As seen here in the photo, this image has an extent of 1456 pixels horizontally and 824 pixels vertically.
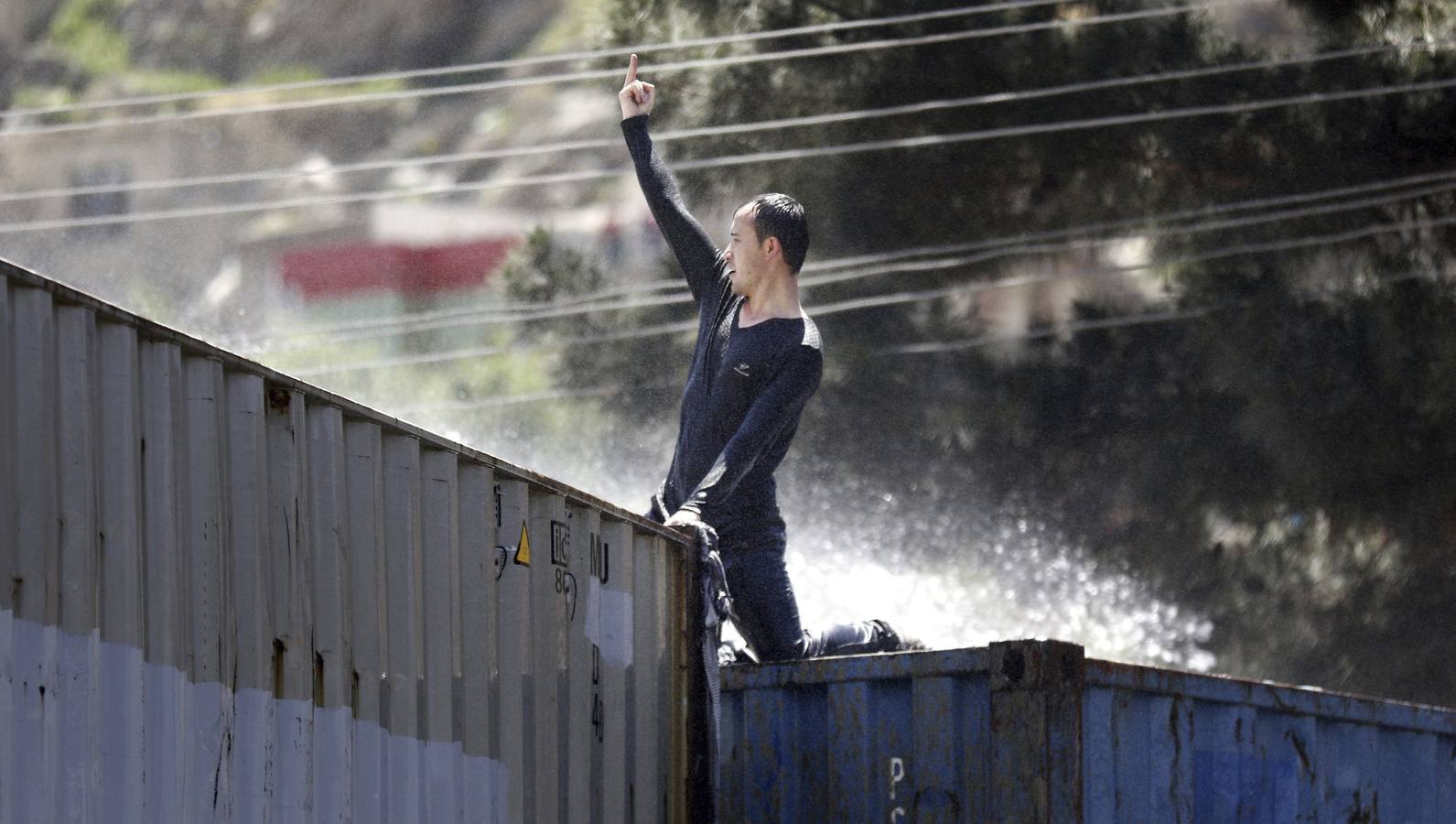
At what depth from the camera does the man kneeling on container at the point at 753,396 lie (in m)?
6.43

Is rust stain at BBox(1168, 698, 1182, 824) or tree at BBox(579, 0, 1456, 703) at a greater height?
tree at BBox(579, 0, 1456, 703)

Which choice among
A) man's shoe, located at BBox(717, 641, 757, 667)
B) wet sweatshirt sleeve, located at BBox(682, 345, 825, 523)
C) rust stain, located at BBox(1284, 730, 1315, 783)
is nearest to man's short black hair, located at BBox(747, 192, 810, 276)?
wet sweatshirt sleeve, located at BBox(682, 345, 825, 523)

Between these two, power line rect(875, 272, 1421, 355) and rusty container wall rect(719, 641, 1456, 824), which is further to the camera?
power line rect(875, 272, 1421, 355)

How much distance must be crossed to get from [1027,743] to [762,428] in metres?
1.39

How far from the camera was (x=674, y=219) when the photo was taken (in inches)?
263

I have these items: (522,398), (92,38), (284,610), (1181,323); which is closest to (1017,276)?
(1181,323)

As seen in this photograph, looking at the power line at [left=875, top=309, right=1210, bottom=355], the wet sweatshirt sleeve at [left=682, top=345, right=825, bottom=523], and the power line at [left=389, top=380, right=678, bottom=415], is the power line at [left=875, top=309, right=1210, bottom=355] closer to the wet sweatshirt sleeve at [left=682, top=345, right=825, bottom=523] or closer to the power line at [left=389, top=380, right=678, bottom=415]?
the power line at [left=389, top=380, right=678, bottom=415]

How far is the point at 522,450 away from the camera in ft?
63.8

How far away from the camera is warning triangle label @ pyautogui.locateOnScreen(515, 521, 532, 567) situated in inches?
207

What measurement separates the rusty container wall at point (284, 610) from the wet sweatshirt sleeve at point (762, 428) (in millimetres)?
405

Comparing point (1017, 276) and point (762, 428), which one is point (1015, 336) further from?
point (762, 428)

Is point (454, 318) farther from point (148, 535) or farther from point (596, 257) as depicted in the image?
point (148, 535)

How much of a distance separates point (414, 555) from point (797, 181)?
1341cm

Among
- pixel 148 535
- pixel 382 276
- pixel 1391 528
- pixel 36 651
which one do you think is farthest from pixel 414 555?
pixel 382 276
